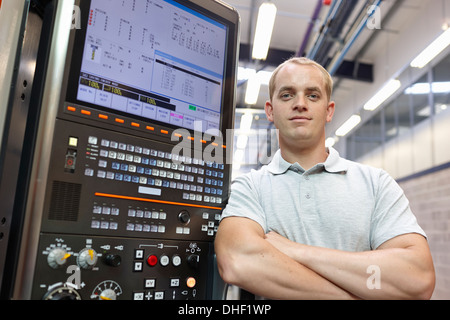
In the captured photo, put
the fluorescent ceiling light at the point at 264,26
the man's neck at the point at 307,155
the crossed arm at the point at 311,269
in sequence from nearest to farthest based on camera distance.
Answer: the crossed arm at the point at 311,269 → the man's neck at the point at 307,155 → the fluorescent ceiling light at the point at 264,26

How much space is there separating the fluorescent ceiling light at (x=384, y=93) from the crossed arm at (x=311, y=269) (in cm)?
484

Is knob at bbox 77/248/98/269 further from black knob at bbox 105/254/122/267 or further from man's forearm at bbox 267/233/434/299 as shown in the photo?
man's forearm at bbox 267/233/434/299

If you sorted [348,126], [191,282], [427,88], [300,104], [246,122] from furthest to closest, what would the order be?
[348,126]
[246,122]
[427,88]
[300,104]
[191,282]

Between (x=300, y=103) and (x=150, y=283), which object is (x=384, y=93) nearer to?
(x=300, y=103)

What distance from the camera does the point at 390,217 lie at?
1.07 meters

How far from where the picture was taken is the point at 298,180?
3.86 ft

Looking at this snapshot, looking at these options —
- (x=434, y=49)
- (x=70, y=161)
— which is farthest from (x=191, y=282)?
(x=434, y=49)

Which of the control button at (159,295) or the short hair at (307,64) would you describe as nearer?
the control button at (159,295)

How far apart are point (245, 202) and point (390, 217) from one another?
1.39 feet

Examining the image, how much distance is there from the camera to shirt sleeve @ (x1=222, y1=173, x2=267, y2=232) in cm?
100

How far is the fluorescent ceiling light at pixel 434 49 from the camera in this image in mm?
3986

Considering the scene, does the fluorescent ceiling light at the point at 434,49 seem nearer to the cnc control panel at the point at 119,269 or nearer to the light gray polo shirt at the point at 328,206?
the light gray polo shirt at the point at 328,206

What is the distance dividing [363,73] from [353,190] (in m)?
6.32

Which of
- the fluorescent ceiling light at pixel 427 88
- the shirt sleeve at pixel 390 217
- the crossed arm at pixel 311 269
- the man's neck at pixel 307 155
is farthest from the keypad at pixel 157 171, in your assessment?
the fluorescent ceiling light at pixel 427 88
